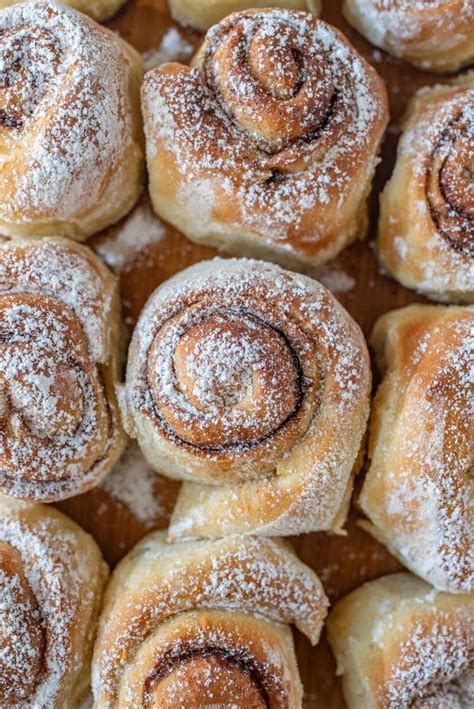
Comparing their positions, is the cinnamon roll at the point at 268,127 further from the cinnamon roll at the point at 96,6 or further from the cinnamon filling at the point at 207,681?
the cinnamon filling at the point at 207,681

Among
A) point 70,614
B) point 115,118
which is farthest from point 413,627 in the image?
point 115,118

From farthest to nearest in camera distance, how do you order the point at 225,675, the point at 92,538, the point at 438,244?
the point at 92,538
the point at 438,244
the point at 225,675

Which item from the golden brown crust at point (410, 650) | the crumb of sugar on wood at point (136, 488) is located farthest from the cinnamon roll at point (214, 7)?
the golden brown crust at point (410, 650)

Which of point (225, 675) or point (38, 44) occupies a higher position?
point (38, 44)

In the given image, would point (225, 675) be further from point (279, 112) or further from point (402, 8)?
point (402, 8)

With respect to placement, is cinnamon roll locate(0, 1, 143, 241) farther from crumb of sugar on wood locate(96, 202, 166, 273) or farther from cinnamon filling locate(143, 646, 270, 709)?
cinnamon filling locate(143, 646, 270, 709)
